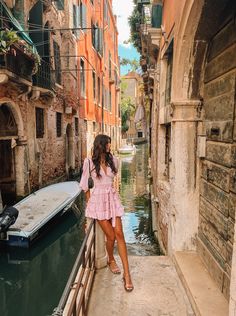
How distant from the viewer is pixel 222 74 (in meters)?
2.81

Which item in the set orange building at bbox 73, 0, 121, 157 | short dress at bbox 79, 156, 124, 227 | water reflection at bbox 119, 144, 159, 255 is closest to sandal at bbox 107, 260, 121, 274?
short dress at bbox 79, 156, 124, 227

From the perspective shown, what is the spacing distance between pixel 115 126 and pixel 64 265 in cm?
2543

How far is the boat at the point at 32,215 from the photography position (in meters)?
6.20

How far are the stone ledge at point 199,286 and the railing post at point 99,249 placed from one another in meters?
0.86

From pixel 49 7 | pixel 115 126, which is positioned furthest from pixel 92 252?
pixel 115 126

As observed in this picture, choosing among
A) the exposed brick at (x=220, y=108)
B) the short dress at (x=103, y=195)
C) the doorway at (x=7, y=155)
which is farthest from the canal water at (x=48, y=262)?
the exposed brick at (x=220, y=108)

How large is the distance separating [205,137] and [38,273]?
4.37 meters

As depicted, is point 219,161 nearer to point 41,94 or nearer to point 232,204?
point 232,204

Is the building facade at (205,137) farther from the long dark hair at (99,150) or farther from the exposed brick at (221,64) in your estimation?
the long dark hair at (99,150)

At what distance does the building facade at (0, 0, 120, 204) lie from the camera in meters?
7.69

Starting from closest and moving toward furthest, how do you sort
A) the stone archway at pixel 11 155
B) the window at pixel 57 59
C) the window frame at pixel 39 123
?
the stone archway at pixel 11 155 → the window frame at pixel 39 123 → the window at pixel 57 59

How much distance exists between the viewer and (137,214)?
376 inches

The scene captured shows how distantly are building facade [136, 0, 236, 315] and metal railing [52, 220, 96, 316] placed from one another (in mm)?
1110

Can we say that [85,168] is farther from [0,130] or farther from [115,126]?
[115,126]
